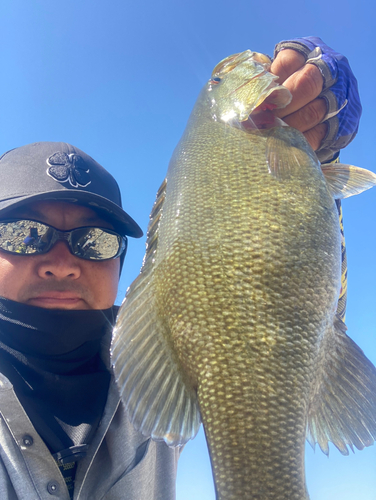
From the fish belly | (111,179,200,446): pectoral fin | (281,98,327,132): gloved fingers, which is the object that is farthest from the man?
(111,179,200,446): pectoral fin

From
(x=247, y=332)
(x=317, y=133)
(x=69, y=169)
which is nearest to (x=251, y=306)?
(x=247, y=332)

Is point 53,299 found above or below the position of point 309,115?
below

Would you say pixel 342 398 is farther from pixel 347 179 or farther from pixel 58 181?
pixel 58 181

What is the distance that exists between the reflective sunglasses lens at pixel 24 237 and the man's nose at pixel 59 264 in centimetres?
6

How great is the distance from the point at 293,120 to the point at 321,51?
1.40ft

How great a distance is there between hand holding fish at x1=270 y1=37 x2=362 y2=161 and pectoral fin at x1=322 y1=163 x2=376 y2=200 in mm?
330

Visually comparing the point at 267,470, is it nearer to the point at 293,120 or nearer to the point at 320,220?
the point at 320,220

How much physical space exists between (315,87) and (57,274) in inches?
77.9

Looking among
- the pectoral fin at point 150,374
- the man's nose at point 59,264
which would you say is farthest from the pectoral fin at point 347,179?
the man's nose at point 59,264

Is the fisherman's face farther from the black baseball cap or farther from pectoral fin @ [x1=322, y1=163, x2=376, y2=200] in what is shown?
pectoral fin @ [x1=322, y1=163, x2=376, y2=200]

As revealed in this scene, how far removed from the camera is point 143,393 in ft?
4.27

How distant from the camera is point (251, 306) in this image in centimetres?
127

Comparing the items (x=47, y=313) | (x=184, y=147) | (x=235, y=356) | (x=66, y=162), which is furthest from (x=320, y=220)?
(x=66, y=162)

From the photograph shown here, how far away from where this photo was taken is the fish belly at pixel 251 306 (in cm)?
115
